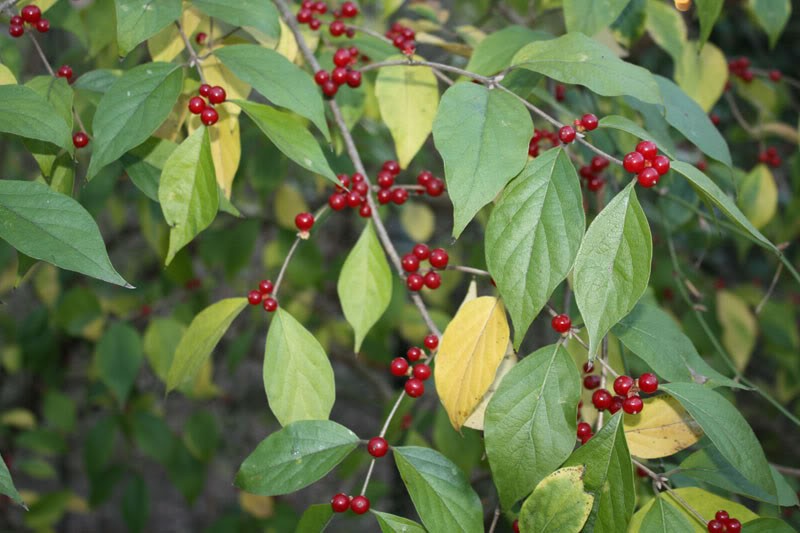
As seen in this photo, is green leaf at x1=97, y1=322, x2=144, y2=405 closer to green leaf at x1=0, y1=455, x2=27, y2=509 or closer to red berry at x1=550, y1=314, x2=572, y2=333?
green leaf at x1=0, y1=455, x2=27, y2=509

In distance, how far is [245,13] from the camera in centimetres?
93

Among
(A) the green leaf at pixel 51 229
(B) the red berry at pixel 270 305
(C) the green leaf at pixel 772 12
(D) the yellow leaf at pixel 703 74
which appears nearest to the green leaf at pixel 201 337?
(B) the red berry at pixel 270 305

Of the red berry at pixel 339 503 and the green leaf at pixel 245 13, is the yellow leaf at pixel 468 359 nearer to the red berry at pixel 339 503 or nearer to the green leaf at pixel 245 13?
the red berry at pixel 339 503

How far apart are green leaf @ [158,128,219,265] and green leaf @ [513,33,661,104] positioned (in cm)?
41

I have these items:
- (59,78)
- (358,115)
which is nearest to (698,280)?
(358,115)

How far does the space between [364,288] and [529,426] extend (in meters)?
0.33

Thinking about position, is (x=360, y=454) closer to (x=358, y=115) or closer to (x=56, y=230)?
(x=358, y=115)

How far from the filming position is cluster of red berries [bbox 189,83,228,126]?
0.93 m

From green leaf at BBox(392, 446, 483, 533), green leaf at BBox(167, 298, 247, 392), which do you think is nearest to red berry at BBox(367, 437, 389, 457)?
green leaf at BBox(392, 446, 483, 533)

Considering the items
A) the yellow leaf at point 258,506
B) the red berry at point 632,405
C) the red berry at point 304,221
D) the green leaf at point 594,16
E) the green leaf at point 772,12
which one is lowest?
the yellow leaf at point 258,506

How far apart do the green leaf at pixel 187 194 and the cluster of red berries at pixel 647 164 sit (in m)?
0.50

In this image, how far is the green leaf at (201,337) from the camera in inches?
38.2

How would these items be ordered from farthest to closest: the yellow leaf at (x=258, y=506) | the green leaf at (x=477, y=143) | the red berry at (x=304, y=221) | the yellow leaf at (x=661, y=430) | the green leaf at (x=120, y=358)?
1. the yellow leaf at (x=258, y=506)
2. the green leaf at (x=120, y=358)
3. the red berry at (x=304, y=221)
4. the yellow leaf at (x=661, y=430)
5. the green leaf at (x=477, y=143)

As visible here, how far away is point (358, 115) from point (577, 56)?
507mm
